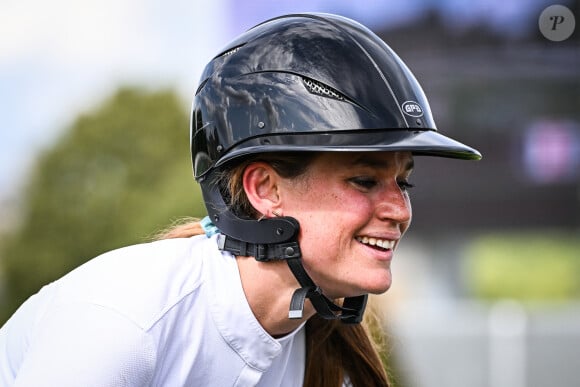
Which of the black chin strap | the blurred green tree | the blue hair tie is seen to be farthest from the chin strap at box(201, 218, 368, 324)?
the blurred green tree

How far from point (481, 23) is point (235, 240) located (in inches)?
1156

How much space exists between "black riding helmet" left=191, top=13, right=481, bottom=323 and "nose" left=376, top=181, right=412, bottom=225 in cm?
14

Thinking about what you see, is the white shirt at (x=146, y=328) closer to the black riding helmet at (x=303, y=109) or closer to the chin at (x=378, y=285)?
the black riding helmet at (x=303, y=109)

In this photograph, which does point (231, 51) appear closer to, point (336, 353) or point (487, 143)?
point (336, 353)

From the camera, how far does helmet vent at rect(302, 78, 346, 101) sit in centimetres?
305

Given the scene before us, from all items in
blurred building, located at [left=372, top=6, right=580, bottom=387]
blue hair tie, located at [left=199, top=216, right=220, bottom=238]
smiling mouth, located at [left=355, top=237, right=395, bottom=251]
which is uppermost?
smiling mouth, located at [left=355, top=237, right=395, bottom=251]

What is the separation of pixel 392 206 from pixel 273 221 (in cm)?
36

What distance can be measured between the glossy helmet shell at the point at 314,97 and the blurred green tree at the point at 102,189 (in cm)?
1503

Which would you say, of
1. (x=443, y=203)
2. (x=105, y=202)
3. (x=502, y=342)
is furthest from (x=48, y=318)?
(x=443, y=203)

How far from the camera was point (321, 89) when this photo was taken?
3.07 metres

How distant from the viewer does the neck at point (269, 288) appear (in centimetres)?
311

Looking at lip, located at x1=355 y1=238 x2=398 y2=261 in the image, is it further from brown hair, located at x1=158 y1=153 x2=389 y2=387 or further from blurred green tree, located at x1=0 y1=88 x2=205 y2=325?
blurred green tree, located at x1=0 y1=88 x2=205 y2=325

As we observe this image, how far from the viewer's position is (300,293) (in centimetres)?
303
